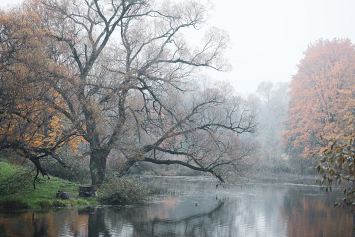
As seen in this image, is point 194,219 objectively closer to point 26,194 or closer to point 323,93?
point 26,194

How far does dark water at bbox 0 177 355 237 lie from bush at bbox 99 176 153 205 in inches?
31.3

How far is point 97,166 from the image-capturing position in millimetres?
21484

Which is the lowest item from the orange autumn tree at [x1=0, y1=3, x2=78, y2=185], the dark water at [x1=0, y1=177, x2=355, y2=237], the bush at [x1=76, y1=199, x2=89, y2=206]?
the dark water at [x1=0, y1=177, x2=355, y2=237]

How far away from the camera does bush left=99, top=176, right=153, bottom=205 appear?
64.3ft

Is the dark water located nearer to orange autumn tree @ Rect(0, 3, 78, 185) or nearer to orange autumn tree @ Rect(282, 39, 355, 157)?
orange autumn tree @ Rect(0, 3, 78, 185)

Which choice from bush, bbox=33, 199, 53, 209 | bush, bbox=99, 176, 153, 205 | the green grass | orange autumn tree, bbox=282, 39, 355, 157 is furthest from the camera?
orange autumn tree, bbox=282, 39, 355, 157

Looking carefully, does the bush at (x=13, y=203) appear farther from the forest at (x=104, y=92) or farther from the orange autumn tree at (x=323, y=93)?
the orange autumn tree at (x=323, y=93)

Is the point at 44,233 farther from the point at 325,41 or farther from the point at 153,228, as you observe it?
the point at 325,41

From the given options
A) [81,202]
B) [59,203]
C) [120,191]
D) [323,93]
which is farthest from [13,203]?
[323,93]

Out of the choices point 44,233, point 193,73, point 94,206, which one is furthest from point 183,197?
point 44,233

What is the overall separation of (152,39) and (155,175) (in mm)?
22215

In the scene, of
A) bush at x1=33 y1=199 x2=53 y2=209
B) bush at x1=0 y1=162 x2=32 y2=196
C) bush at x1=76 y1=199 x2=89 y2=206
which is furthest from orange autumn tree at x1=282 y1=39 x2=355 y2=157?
bush at x1=0 y1=162 x2=32 y2=196

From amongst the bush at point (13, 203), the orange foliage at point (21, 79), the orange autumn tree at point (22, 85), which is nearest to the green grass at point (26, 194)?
the bush at point (13, 203)

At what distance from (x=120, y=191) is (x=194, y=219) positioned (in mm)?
5503
